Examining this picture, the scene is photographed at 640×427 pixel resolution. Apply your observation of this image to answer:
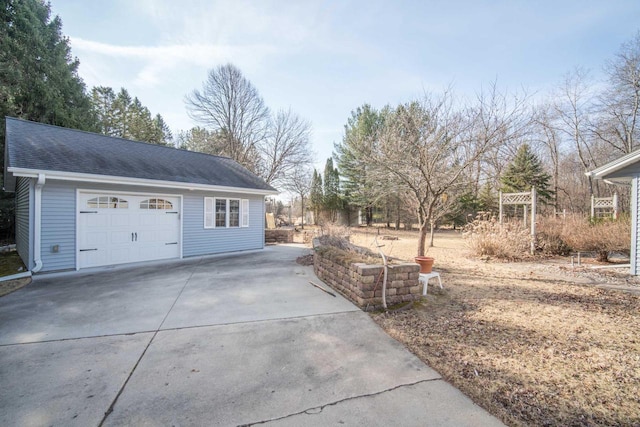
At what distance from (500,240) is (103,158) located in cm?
1256

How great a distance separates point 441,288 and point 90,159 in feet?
31.1

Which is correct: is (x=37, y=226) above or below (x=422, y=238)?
above

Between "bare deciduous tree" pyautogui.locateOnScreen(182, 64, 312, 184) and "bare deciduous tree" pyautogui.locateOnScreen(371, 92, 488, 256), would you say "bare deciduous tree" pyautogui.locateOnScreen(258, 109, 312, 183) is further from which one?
"bare deciduous tree" pyautogui.locateOnScreen(371, 92, 488, 256)

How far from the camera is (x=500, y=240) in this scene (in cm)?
897

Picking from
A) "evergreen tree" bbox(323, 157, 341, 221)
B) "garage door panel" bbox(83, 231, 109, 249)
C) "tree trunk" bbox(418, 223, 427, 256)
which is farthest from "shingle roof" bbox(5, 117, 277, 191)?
"evergreen tree" bbox(323, 157, 341, 221)

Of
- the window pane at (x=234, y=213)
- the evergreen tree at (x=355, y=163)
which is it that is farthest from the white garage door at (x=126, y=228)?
the evergreen tree at (x=355, y=163)

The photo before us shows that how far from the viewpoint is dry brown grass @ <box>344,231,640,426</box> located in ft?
6.89

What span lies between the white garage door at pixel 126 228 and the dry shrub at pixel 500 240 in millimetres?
10166

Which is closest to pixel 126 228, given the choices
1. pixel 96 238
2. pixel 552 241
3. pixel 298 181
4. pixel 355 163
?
pixel 96 238

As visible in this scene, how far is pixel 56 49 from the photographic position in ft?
46.2

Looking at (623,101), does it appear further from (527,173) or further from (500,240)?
(500,240)

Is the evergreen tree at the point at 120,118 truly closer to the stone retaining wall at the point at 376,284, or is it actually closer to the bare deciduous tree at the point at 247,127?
the bare deciduous tree at the point at 247,127

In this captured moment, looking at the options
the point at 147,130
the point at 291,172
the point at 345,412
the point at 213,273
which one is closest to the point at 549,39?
the point at 345,412

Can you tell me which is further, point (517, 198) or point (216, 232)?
point (517, 198)
